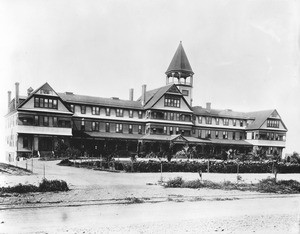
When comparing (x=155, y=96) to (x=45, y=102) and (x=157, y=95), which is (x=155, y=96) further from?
(x=45, y=102)

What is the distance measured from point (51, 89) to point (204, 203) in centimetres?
3504

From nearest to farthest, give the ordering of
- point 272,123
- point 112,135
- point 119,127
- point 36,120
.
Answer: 1. point 36,120
2. point 112,135
3. point 119,127
4. point 272,123

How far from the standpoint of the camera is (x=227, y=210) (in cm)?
1318

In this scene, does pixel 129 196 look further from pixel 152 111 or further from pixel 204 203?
pixel 152 111

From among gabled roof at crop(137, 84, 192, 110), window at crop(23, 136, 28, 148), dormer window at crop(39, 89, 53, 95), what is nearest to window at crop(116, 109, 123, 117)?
gabled roof at crop(137, 84, 192, 110)

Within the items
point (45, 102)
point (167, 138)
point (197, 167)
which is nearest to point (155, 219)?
point (197, 167)

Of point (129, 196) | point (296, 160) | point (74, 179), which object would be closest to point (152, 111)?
point (296, 160)

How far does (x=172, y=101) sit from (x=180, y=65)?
832 cm

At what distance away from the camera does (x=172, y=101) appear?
180 ft

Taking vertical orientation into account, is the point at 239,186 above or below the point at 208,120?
below

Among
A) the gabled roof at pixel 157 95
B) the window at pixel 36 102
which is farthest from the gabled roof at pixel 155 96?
the window at pixel 36 102

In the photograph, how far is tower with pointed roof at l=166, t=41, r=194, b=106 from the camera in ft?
196

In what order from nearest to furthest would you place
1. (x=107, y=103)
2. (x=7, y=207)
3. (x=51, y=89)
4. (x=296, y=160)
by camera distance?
1. (x=7, y=207)
2. (x=296, y=160)
3. (x=51, y=89)
4. (x=107, y=103)

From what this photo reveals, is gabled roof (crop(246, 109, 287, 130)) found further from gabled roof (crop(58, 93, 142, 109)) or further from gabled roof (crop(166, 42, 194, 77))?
gabled roof (crop(58, 93, 142, 109))
